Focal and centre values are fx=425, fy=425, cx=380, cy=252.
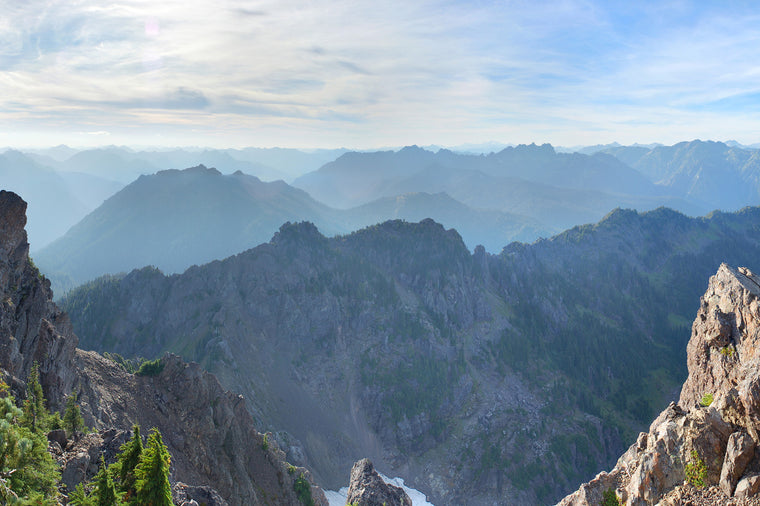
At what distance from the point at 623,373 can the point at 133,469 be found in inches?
8009

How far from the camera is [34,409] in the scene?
4131cm

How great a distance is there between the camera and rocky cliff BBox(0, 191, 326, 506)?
5509cm

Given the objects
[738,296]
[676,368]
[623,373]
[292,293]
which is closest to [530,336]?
[623,373]

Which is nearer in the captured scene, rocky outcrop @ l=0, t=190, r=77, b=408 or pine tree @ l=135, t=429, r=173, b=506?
pine tree @ l=135, t=429, r=173, b=506

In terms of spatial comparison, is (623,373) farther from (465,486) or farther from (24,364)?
(24,364)

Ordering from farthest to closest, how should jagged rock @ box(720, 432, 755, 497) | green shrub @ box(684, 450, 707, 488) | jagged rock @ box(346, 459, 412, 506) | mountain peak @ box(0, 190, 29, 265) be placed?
jagged rock @ box(346, 459, 412, 506) → mountain peak @ box(0, 190, 29, 265) → green shrub @ box(684, 450, 707, 488) → jagged rock @ box(720, 432, 755, 497)

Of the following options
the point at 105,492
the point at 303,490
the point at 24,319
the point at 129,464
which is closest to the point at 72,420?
the point at 129,464

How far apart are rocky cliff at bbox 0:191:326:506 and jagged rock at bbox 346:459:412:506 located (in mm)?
15619

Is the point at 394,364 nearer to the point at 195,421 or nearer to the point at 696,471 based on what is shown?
the point at 195,421

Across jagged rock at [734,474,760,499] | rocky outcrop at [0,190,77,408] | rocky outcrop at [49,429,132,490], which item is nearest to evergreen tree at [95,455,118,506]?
rocky outcrop at [49,429,132,490]

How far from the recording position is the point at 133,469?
95.5 ft

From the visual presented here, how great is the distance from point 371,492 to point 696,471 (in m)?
45.0

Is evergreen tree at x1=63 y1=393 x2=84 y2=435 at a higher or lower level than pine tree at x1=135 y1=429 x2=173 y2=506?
lower

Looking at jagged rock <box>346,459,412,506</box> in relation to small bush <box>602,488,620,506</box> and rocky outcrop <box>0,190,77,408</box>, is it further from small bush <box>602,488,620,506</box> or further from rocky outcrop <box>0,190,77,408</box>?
rocky outcrop <box>0,190,77,408</box>
